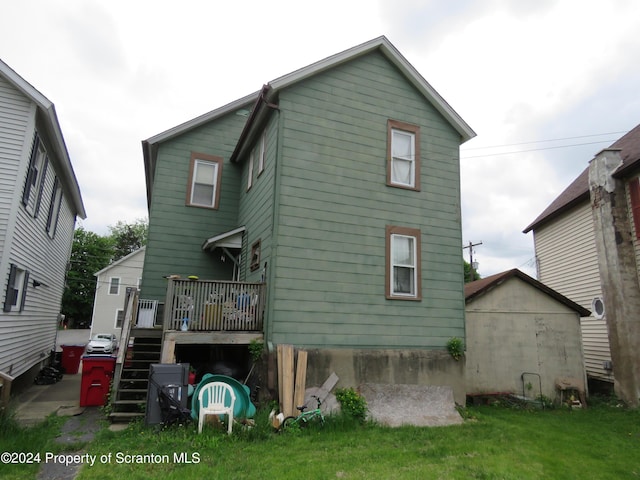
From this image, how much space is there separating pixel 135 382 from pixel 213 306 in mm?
2340

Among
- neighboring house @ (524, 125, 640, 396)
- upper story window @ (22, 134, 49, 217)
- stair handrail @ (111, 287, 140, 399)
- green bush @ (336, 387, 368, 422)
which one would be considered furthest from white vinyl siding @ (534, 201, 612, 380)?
upper story window @ (22, 134, 49, 217)

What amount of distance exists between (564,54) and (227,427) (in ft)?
41.8

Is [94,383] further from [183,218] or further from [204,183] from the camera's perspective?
[204,183]

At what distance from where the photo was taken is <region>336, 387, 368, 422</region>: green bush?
8.52 meters

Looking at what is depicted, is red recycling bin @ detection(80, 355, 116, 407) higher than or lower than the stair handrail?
lower

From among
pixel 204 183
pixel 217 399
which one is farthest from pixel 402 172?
pixel 217 399

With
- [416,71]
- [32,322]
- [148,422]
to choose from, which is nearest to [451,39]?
[416,71]

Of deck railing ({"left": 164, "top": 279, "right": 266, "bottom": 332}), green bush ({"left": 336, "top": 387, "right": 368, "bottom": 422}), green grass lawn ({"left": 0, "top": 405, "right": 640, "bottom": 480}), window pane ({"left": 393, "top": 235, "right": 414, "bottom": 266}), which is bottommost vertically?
green grass lawn ({"left": 0, "top": 405, "right": 640, "bottom": 480})

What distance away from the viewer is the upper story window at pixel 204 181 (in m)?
13.6

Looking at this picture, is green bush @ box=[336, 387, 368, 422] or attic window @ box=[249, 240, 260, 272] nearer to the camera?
green bush @ box=[336, 387, 368, 422]

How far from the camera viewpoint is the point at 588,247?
1465cm

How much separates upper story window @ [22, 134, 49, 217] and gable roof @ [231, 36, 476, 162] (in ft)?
17.8

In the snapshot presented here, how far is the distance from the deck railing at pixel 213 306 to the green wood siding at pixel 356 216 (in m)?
0.61

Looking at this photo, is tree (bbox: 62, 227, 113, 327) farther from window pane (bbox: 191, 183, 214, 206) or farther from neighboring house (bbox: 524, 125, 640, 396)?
neighboring house (bbox: 524, 125, 640, 396)
